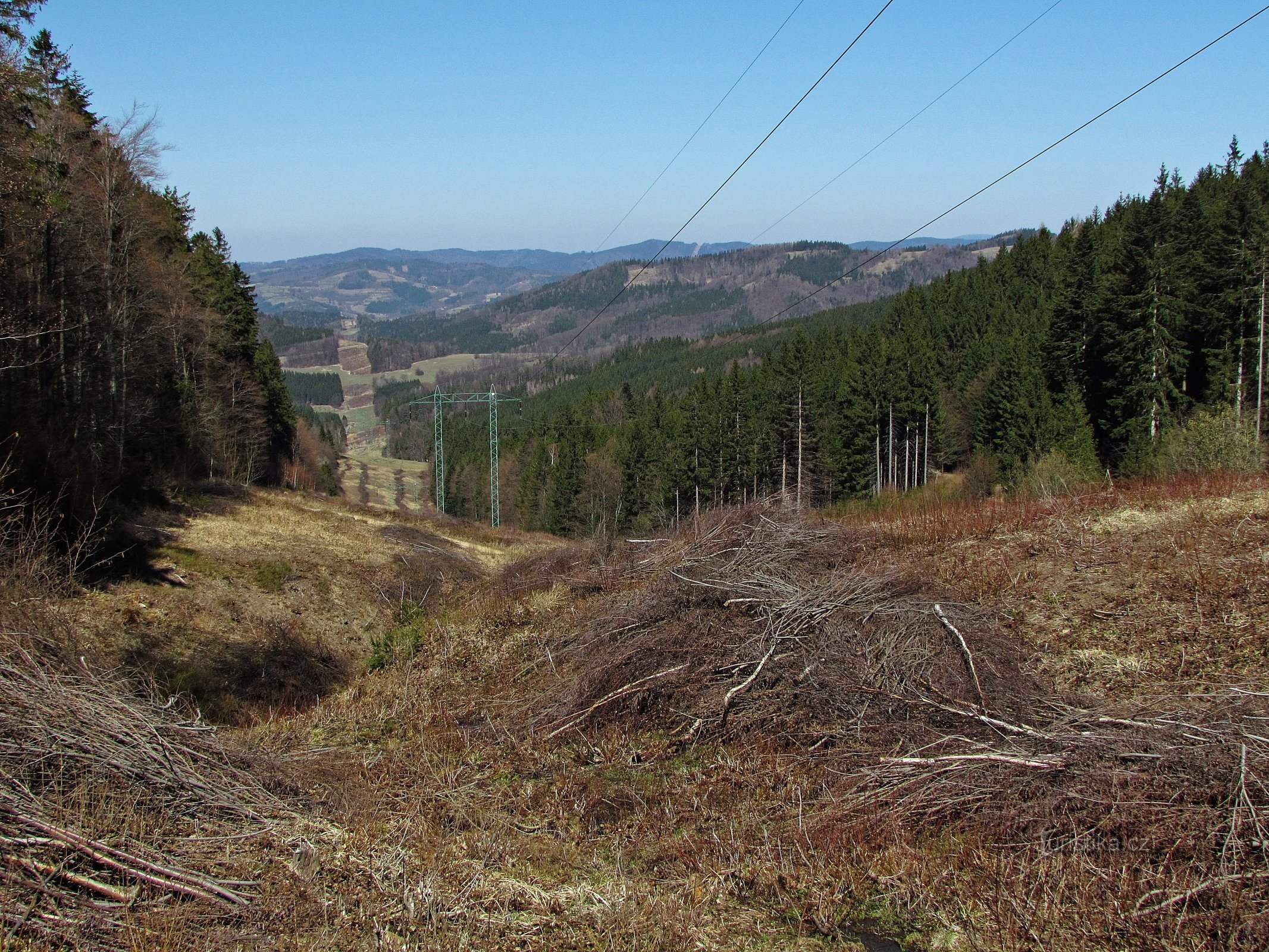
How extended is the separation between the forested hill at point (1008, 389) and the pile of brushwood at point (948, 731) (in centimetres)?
1180

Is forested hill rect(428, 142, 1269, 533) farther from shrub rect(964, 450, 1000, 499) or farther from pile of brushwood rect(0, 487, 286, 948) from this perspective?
pile of brushwood rect(0, 487, 286, 948)

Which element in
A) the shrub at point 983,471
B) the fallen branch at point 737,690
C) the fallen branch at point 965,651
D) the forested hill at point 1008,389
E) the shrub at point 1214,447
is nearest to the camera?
the fallen branch at point 965,651

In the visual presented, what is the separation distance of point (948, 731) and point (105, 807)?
5.53 metres

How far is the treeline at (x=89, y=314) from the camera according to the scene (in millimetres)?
17812

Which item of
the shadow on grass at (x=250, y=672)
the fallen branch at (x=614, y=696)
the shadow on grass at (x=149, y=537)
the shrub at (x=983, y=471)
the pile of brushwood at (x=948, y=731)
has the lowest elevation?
the shrub at (x=983, y=471)

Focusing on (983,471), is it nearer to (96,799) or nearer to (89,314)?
(89,314)

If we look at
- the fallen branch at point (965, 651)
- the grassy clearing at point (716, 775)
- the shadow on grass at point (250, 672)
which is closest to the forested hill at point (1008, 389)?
the grassy clearing at point (716, 775)

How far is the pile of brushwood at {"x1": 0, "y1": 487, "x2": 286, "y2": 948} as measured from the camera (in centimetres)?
411

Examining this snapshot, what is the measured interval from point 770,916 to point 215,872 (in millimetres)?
3021

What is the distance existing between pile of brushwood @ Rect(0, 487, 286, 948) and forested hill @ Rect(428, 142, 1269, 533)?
→ 687 inches

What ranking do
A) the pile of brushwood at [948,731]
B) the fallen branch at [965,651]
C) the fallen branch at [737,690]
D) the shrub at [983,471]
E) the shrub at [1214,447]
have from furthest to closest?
the shrub at [983,471] < the shrub at [1214,447] < the fallen branch at [737,690] < the fallen branch at [965,651] < the pile of brushwood at [948,731]

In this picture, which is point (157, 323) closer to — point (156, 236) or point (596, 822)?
point (156, 236)

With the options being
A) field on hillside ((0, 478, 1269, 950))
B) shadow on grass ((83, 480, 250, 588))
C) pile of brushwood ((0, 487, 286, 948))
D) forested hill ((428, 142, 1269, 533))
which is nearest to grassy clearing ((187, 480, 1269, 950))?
field on hillside ((0, 478, 1269, 950))

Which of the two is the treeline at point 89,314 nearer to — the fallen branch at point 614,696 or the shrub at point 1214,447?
the fallen branch at point 614,696
